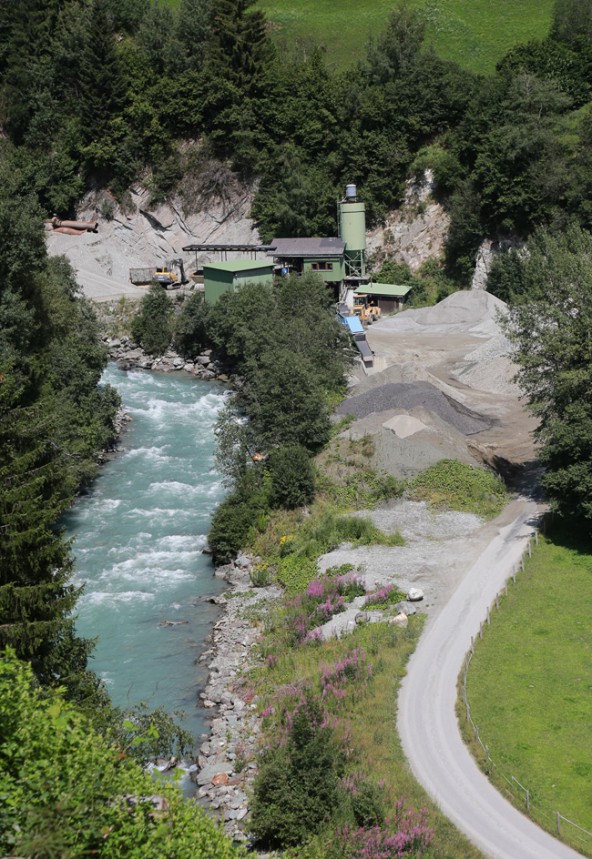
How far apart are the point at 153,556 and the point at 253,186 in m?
51.5

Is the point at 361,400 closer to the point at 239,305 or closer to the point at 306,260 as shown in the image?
the point at 239,305

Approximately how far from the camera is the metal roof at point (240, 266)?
70500 mm

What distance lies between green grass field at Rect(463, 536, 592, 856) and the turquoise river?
388 inches

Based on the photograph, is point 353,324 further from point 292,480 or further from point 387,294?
point 292,480

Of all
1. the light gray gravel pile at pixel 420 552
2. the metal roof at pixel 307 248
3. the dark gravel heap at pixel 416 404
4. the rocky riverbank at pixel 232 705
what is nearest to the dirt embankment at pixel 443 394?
the dark gravel heap at pixel 416 404

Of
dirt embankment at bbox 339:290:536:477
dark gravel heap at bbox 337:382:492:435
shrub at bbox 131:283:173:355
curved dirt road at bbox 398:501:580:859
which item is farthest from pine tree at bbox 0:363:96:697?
shrub at bbox 131:283:173:355

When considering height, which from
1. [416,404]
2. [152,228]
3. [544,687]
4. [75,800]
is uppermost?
[152,228]

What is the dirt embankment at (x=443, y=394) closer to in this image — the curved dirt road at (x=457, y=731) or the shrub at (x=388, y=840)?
the curved dirt road at (x=457, y=731)

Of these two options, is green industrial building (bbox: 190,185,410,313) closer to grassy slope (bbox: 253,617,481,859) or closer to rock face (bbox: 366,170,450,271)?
rock face (bbox: 366,170,450,271)

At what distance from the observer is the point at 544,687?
1208 inches

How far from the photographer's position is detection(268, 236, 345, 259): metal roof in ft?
248

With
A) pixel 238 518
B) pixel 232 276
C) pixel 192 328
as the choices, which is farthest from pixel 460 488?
pixel 232 276

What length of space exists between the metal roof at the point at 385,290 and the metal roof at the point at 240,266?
8.17 metres

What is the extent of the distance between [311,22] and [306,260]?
40213mm
